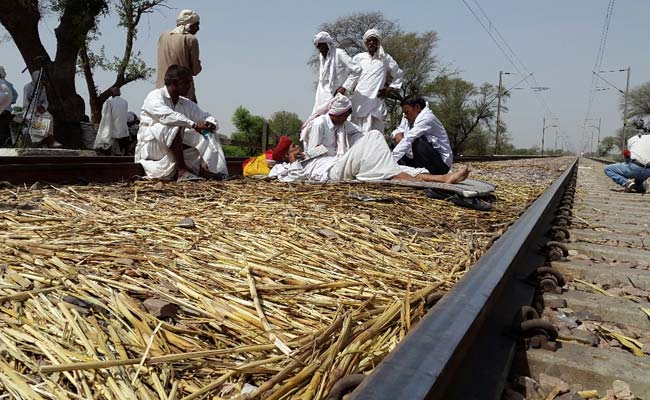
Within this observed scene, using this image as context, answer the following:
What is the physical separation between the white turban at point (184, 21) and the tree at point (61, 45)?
990 cm

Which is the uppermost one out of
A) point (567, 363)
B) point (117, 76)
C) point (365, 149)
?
point (117, 76)

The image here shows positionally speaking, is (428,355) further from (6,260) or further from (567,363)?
(6,260)

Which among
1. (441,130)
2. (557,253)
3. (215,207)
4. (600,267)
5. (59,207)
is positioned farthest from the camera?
(441,130)

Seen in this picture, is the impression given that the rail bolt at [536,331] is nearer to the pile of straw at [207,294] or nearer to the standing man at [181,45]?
the pile of straw at [207,294]

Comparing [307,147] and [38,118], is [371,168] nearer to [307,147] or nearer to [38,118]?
[307,147]

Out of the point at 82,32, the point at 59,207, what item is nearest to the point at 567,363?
the point at 59,207

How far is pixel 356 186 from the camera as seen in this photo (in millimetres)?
4855

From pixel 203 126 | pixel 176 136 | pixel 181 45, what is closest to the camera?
pixel 176 136

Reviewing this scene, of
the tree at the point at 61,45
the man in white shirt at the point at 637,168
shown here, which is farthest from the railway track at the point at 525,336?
the tree at the point at 61,45

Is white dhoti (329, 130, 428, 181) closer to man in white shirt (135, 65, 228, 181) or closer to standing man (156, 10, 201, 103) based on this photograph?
man in white shirt (135, 65, 228, 181)

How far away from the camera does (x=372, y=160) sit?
5.14 meters

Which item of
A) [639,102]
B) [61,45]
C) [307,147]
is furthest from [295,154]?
[639,102]

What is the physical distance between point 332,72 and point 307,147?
1.54m

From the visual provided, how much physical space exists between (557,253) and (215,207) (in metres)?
2.04
